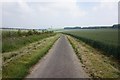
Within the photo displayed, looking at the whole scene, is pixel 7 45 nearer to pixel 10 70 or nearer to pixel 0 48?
pixel 0 48

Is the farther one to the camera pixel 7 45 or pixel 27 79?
pixel 7 45

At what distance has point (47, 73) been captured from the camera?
15.1 metres

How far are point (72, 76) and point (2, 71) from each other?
4405 mm

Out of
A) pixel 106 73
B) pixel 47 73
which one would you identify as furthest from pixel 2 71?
pixel 106 73

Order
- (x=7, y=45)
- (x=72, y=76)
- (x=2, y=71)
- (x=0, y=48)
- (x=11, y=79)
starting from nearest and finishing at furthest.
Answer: (x=11, y=79), (x=72, y=76), (x=2, y=71), (x=0, y=48), (x=7, y=45)

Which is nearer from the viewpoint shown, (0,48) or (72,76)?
(72,76)

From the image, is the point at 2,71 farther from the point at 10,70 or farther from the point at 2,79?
the point at 2,79

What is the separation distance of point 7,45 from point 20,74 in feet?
64.1

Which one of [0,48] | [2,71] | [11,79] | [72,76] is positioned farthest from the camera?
[0,48]

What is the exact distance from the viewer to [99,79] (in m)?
14.0

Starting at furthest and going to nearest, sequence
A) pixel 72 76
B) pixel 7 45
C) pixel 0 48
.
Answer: pixel 7 45, pixel 0 48, pixel 72 76

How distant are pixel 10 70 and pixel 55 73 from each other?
9.57 feet

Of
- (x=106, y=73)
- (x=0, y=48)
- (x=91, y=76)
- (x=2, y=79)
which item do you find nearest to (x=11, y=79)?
(x=2, y=79)

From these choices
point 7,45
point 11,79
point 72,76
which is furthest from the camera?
point 7,45
